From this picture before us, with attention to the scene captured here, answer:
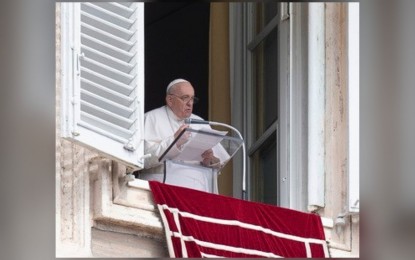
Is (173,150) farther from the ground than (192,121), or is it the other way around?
(192,121)

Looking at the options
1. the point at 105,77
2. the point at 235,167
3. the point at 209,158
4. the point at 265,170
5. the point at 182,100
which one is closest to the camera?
the point at 105,77

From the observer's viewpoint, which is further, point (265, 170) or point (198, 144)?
point (265, 170)

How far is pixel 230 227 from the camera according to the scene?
54.2 feet

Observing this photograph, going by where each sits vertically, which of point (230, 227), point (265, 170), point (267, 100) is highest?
point (267, 100)

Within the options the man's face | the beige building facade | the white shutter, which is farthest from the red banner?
the man's face

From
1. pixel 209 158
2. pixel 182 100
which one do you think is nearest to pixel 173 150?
pixel 209 158

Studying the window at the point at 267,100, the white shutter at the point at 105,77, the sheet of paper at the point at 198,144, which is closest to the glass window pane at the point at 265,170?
the window at the point at 267,100

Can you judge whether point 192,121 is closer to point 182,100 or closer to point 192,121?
point 192,121

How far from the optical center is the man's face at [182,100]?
16750 millimetres

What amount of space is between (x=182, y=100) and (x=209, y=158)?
0.30 metres

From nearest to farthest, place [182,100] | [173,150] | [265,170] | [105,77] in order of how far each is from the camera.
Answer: [105,77]
[173,150]
[182,100]
[265,170]

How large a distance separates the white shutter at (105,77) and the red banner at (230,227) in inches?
9.3

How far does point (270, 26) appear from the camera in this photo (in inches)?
679
